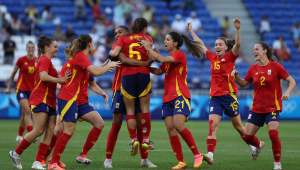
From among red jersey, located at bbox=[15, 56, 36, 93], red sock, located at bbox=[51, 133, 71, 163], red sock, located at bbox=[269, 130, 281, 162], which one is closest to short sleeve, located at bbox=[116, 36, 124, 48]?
red sock, located at bbox=[51, 133, 71, 163]

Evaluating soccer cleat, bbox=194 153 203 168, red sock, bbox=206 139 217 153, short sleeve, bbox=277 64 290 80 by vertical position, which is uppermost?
short sleeve, bbox=277 64 290 80

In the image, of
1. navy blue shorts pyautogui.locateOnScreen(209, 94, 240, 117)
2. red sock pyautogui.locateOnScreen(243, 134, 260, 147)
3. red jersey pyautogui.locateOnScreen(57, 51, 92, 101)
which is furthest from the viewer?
navy blue shorts pyautogui.locateOnScreen(209, 94, 240, 117)

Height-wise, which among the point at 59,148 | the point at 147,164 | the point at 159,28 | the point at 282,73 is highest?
A: the point at 159,28

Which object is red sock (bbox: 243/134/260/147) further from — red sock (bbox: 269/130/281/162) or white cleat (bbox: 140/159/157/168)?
white cleat (bbox: 140/159/157/168)

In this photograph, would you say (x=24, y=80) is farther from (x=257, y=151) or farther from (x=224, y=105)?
(x=257, y=151)

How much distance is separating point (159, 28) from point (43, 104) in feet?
50.6

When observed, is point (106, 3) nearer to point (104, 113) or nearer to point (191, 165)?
point (104, 113)

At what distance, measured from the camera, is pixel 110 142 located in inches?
277

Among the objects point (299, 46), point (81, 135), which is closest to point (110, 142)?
point (81, 135)

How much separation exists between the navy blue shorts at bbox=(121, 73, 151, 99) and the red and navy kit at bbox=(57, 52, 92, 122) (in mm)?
712

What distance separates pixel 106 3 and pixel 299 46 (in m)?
11.5

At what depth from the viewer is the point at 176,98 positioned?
6.66 metres

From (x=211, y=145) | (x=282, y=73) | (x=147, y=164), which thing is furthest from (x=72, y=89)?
(x=282, y=73)

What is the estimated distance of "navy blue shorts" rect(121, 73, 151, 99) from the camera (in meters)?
6.71
